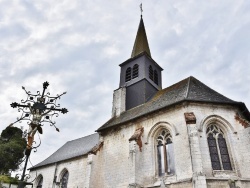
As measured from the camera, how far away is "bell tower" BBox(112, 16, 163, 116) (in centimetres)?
1855

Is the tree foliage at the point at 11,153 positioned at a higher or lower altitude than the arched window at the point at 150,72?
lower

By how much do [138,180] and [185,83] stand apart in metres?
7.69

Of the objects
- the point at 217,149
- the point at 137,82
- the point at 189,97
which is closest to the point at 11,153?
the point at 137,82

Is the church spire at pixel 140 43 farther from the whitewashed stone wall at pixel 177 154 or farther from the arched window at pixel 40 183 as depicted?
the arched window at pixel 40 183

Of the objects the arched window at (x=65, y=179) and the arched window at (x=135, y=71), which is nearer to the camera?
the arched window at (x=65, y=179)

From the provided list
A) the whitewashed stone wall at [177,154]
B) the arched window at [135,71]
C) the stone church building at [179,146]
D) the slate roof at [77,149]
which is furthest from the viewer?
the arched window at [135,71]

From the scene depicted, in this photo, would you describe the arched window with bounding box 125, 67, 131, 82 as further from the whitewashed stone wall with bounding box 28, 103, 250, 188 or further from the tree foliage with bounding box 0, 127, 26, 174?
the tree foliage with bounding box 0, 127, 26, 174

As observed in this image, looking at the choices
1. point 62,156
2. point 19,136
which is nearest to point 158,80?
point 62,156

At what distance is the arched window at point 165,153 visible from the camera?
12.5 m

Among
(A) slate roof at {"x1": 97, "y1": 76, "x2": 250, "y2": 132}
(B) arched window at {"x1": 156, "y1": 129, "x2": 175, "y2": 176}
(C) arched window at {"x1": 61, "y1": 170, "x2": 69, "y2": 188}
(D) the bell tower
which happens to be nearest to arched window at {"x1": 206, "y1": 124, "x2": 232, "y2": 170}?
(A) slate roof at {"x1": 97, "y1": 76, "x2": 250, "y2": 132}

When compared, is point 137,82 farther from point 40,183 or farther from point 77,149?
point 40,183

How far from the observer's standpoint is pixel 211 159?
38.9 feet

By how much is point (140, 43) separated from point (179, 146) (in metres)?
14.5

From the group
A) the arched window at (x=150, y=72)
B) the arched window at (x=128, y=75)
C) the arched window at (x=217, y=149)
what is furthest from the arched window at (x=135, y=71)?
the arched window at (x=217, y=149)
